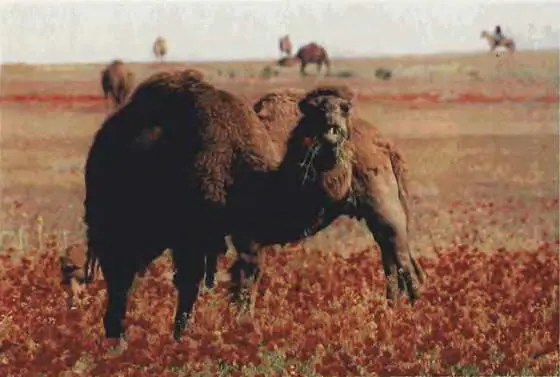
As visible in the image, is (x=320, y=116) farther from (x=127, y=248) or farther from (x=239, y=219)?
(x=127, y=248)

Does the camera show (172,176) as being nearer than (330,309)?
No

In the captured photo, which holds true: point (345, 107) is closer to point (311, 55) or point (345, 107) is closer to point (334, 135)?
point (334, 135)

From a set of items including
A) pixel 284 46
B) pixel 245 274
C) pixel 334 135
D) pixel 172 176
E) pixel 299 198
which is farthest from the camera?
pixel 284 46

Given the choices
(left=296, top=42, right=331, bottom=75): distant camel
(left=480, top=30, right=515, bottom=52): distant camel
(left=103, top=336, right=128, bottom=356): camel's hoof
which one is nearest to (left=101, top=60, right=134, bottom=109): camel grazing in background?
(left=480, top=30, right=515, bottom=52): distant camel

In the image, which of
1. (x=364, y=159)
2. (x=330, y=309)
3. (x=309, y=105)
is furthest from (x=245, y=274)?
(x=364, y=159)

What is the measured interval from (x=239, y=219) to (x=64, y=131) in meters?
22.1

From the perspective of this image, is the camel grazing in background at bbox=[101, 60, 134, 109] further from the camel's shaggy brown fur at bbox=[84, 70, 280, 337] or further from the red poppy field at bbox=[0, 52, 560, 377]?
the camel's shaggy brown fur at bbox=[84, 70, 280, 337]

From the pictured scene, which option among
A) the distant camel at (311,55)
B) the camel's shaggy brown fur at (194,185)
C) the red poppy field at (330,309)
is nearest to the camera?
the red poppy field at (330,309)

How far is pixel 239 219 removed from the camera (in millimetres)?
10719

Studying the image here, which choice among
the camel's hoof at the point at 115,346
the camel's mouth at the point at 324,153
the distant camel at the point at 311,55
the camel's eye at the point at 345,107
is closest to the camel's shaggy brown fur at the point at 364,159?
the camel's mouth at the point at 324,153

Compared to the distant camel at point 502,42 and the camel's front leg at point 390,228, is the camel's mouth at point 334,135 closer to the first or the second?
the camel's front leg at point 390,228

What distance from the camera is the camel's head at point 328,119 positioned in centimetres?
973

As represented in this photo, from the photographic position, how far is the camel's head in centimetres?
973

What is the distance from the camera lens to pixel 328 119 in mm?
9742
